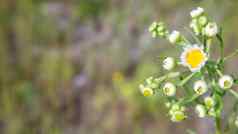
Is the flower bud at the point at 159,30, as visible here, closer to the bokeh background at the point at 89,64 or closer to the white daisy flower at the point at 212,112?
the white daisy flower at the point at 212,112

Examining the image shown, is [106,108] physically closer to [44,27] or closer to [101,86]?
[101,86]

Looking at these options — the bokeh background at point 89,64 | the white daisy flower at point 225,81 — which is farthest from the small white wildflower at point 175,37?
the bokeh background at point 89,64

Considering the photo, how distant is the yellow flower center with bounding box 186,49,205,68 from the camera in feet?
8.64

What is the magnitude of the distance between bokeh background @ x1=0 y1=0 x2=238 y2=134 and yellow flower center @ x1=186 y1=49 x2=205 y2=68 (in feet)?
8.43

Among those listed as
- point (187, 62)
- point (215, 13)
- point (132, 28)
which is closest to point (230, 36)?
point (215, 13)

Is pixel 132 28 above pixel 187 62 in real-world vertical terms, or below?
below

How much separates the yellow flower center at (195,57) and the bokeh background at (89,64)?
101 inches

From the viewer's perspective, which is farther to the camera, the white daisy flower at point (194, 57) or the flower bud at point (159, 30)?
the flower bud at point (159, 30)

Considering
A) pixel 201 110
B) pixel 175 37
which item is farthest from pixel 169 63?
pixel 201 110

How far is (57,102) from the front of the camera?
596cm

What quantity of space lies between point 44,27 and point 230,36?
230 centimetres

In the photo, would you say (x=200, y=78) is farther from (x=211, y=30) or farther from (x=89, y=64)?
(x=89, y=64)

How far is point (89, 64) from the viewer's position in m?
6.55

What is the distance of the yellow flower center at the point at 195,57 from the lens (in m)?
2.63
